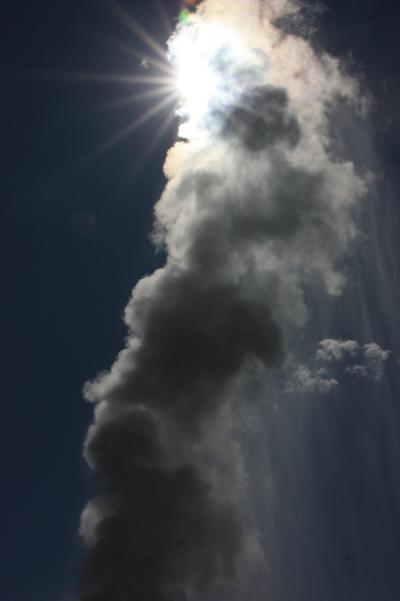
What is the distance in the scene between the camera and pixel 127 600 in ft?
67.6

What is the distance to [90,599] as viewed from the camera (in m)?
20.7

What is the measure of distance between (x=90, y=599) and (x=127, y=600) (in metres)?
2.14
